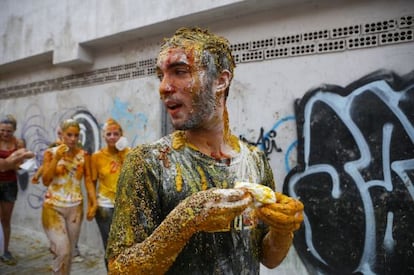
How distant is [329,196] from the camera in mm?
4137

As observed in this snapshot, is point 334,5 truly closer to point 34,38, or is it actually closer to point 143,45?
point 143,45

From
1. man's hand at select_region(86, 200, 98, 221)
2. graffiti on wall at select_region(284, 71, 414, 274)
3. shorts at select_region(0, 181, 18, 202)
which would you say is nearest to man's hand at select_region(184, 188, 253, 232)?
graffiti on wall at select_region(284, 71, 414, 274)

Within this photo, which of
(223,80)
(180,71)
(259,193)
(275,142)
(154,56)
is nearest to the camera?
(259,193)

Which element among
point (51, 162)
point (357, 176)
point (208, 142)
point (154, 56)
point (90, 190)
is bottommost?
point (90, 190)

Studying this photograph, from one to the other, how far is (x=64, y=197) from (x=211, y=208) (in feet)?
11.7

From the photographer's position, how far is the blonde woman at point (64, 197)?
3.99m

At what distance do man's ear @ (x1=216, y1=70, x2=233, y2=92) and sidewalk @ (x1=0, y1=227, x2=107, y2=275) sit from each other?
452 centimetres

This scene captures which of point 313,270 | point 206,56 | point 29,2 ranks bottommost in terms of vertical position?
point 313,270

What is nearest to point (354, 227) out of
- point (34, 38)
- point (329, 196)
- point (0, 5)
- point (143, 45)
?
point (329, 196)

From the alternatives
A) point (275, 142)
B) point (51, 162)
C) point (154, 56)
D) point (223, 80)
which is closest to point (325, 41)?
point (275, 142)

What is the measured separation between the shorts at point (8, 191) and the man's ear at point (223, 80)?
506cm

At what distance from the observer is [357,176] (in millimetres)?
3963

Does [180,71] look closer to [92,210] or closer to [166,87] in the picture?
[166,87]

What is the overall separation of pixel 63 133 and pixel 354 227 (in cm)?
381
